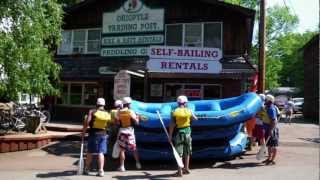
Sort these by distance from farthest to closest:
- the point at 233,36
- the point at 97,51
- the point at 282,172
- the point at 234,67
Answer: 1. the point at 97,51
2. the point at 233,36
3. the point at 234,67
4. the point at 282,172

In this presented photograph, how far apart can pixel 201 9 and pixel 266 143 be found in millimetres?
13122

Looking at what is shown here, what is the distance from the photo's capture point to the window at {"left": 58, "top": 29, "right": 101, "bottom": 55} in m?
28.7

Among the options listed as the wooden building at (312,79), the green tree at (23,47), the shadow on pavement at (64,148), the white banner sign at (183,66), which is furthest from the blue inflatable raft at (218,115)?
the wooden building at (312,79)

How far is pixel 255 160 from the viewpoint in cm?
1508

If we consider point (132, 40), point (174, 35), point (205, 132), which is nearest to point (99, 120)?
point (205, 132)

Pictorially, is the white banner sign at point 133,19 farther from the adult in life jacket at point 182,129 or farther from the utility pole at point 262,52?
the adult in life jacket at point 182,129

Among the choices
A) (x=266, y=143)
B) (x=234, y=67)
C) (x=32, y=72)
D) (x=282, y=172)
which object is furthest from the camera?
(x=234, y=67)

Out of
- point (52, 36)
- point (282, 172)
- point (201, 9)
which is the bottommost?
point (282, 172)

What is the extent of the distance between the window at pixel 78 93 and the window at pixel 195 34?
497 centimetres

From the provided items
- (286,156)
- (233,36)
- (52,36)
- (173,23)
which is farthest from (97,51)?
(286,156)

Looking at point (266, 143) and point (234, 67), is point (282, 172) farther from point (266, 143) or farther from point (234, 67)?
point (234, 67)

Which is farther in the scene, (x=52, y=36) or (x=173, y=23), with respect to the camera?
(x=173, y=23)

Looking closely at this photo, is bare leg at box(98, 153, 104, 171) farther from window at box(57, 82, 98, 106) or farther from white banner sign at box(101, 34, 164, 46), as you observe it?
window at box(57, 82, 98, 106)

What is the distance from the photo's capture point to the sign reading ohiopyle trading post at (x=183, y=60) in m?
17.3
